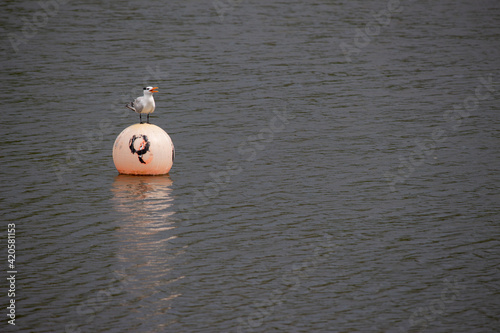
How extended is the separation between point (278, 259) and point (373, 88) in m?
16.0

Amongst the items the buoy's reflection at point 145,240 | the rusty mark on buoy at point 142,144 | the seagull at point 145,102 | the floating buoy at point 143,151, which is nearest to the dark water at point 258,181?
the buoy's reflection at point 145,240

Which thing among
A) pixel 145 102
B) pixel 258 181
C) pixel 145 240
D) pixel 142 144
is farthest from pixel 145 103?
pixel 145 240

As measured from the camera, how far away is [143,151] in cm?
1884

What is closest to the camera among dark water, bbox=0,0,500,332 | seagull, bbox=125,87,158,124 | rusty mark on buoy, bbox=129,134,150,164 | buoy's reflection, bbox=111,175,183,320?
dark water, bbox=0,0,500,332

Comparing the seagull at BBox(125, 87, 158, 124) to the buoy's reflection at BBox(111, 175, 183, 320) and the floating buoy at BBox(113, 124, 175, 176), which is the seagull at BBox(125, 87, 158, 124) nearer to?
the floating buoy at BBox(113, 124, 175, 176)

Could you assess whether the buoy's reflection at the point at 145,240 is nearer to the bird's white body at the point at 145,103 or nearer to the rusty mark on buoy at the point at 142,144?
the rusty mark on buoy at the point at 142,144

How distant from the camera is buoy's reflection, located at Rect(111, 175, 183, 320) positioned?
12.6 meters

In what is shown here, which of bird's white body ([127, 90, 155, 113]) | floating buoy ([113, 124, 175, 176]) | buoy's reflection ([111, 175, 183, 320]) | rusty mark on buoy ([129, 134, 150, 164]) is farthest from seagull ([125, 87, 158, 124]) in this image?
buoy's reflection ([111, 175, 183, 320])

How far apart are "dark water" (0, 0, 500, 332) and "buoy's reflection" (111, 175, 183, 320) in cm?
5

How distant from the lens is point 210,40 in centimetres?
3669

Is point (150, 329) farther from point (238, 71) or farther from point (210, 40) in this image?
point (210, 40)

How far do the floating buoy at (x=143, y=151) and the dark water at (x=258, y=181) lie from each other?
1.45 feet

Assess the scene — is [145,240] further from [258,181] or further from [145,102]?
[145,102]

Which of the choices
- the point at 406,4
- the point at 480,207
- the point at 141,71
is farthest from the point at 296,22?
the point at 480,207
